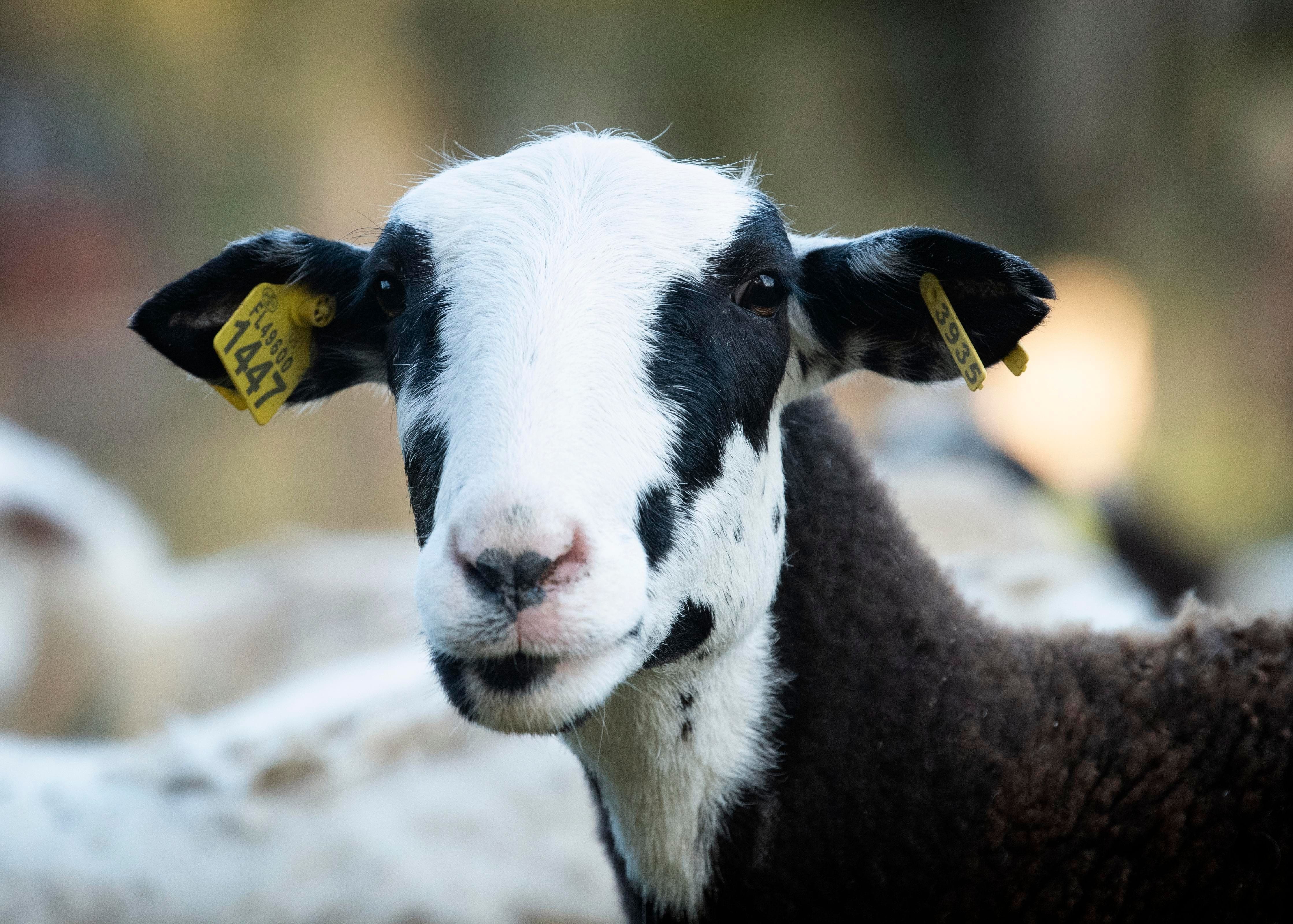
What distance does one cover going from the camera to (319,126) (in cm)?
1681

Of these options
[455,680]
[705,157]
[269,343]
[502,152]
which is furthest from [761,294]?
[705,157]

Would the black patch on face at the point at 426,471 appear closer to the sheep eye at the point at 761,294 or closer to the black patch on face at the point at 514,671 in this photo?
the black patch on face at the point at 514,671

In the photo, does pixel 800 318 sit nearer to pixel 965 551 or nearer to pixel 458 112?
pixel 965 551

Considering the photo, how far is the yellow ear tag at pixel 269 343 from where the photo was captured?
282 centimetres

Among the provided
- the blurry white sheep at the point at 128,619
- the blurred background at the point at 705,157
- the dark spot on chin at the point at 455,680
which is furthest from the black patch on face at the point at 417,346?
the blurred background at the point at 705,157

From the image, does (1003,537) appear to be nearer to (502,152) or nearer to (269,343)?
(269,343)

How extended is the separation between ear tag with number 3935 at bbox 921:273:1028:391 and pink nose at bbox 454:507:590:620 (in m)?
1.17

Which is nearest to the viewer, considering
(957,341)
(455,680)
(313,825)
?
(455,680)

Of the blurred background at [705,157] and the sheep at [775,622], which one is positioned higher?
the sheep at [775,622]

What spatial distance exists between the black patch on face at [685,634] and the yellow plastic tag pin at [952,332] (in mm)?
864

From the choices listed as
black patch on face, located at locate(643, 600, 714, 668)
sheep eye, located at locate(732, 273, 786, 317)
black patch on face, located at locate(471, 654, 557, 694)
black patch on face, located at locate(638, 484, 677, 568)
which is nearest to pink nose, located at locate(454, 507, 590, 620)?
black patch on face, located at locate(471, 654, 557, 694)

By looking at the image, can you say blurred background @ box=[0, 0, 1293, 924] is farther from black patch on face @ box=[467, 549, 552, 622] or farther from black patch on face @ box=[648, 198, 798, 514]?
black patch on face @ box=[467, 549, 552, 622]

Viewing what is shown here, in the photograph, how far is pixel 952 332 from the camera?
263 cm

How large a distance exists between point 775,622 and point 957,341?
87cm
